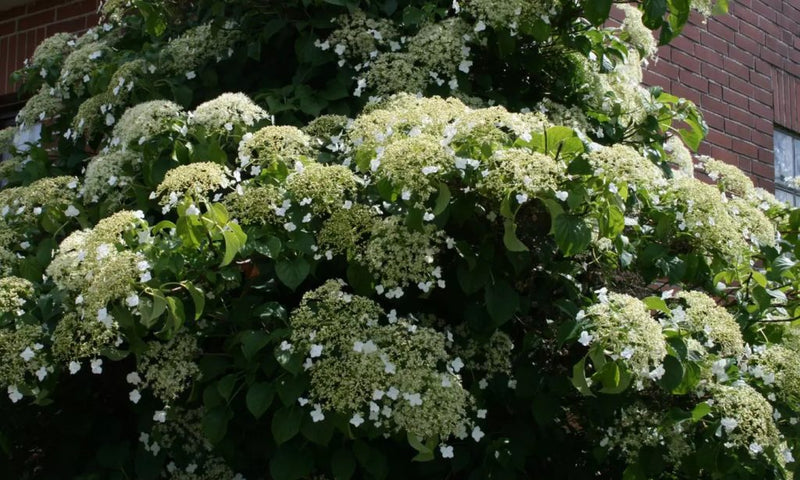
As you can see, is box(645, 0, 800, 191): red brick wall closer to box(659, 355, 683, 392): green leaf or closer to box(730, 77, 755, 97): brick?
box(730, 77, 755, 97): brick

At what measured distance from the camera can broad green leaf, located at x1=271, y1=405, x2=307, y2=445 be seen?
87.0 inches

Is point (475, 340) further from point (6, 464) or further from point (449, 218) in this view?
point (6, 464)

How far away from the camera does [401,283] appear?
93.0 inches

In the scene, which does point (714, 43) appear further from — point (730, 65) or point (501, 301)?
point (501, 301)

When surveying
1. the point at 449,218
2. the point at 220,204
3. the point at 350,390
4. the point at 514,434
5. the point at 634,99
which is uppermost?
the point at 220,204

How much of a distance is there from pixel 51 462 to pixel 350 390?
1.20 meters

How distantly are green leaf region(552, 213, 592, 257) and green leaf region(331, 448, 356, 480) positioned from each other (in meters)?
0.69

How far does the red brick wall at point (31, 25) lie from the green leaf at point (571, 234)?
3.26 metres

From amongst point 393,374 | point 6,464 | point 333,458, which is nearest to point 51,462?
point 6,464

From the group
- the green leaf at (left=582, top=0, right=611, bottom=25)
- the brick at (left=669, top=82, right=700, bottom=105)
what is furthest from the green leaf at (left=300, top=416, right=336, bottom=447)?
the brick at (left=669, top=82, right=700, bottom=105)

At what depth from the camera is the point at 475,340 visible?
247cm

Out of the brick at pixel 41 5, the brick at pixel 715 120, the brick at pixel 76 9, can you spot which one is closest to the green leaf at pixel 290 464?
the brick at pixel 76 9

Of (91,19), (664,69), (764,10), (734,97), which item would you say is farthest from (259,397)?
(764,10)

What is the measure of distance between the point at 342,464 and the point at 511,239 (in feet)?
2.15
